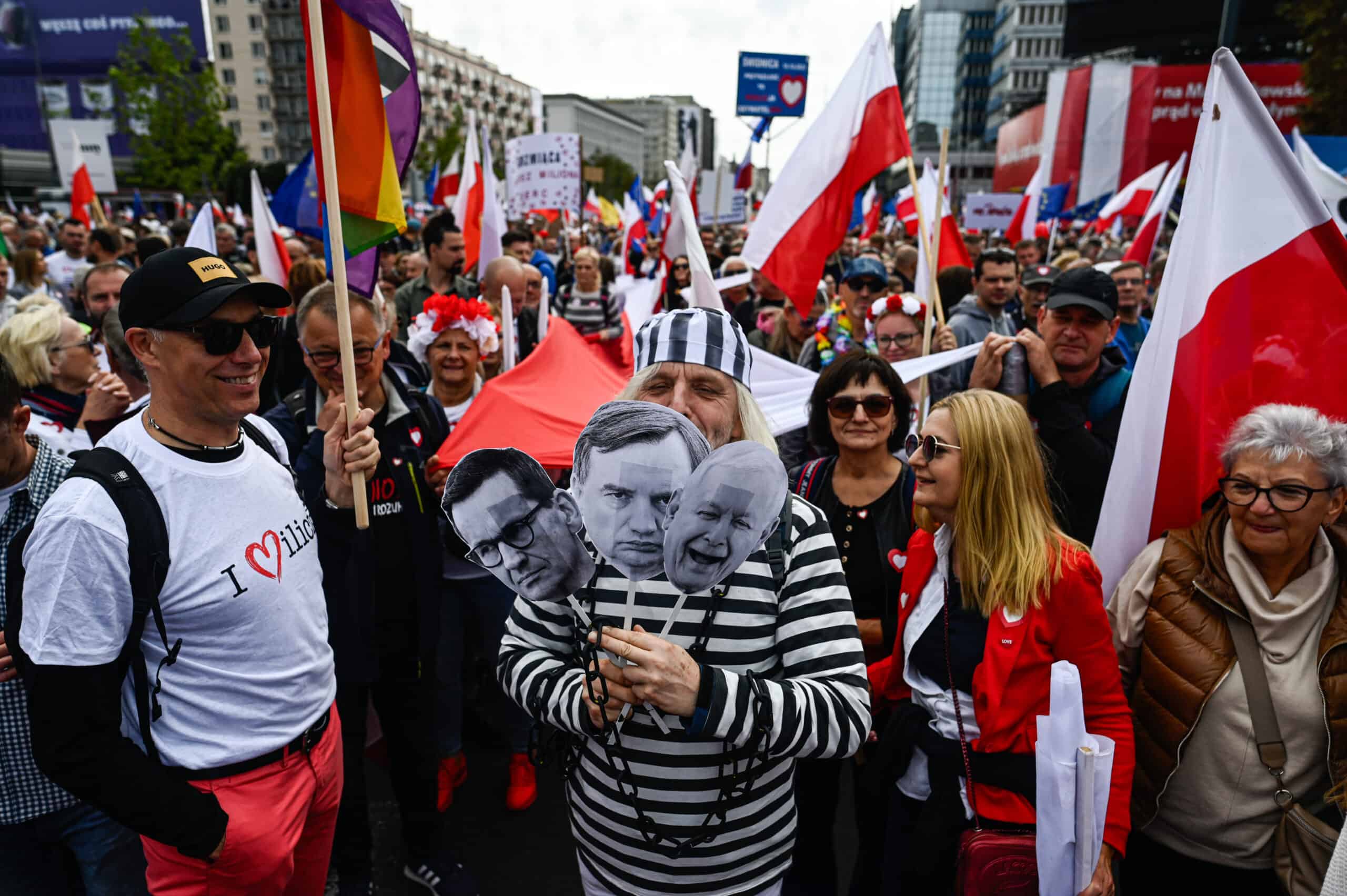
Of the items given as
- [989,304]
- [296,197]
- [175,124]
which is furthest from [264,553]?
[175,124]

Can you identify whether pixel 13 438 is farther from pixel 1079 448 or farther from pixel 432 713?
pixel 1079 448

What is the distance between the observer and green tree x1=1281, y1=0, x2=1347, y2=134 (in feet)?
60.7

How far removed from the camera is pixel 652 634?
154 cm

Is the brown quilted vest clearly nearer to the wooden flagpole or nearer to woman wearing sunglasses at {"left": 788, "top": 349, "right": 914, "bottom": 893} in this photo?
woman wearing sunglasses at {"left": 788, "top": 349, "right": 914, "bottom": 893}

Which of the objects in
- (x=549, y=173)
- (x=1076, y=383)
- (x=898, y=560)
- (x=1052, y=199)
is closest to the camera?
(x=898, y=560)

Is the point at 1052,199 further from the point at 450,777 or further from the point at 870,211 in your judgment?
the point at 450,777

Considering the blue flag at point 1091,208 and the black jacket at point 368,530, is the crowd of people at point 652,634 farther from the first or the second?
the blue flag at point 1091,208

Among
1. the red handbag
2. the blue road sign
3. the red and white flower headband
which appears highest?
the blue road sign

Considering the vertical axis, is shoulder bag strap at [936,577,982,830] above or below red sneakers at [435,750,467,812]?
above

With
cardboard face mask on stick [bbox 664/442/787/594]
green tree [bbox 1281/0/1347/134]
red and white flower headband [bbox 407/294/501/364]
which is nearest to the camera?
cardboard face mask on stick [bbox 664/442/787/594]

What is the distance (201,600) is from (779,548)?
1.25m

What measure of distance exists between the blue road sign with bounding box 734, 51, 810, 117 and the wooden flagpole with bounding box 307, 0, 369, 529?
46.7 feet

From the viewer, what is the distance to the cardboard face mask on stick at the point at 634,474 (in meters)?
1.32

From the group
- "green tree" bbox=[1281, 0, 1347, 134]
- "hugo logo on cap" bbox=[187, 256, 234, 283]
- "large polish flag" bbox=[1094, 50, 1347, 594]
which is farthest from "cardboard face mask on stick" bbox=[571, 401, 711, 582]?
"green tree" bbox=[1281, 0, 1347, 134]
